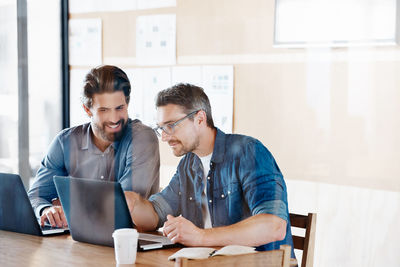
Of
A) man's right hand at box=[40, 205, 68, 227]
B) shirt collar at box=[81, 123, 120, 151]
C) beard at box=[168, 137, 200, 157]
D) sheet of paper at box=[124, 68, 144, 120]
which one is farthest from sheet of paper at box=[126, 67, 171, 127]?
man's right hand at box=[40, 205, 68, 227]

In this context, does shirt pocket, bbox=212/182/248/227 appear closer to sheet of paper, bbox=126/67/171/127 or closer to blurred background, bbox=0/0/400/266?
blurred background, bbox=0/0/400/266

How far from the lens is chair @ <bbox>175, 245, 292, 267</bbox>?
117 cm

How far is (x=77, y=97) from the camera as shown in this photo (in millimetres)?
2545

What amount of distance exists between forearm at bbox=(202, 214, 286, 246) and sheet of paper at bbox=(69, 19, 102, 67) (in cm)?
103

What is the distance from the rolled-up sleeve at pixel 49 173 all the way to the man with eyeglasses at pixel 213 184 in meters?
0.38

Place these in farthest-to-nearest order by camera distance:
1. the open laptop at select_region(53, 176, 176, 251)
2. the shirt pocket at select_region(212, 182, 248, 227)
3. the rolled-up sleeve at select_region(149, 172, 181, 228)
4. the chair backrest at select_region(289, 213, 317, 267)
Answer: the rolled-up sleeve at select_region(149, 172, 181, 228) → the shirt pocket at select_region(212, 182, 248, 227) → the chair backrest at select_region(289, 213, 317, 267) → the open laptop at select_region(53, 176, 176, 251)

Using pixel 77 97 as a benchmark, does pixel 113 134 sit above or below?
below

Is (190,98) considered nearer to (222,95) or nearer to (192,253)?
(222,95)

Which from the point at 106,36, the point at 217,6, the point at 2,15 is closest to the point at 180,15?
the point at 217,6

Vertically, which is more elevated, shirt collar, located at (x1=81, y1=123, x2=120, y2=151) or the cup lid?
shirt collar, located at (x1=81, y1=123, x2=120, y2=151)

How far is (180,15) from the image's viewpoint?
2.29 metres

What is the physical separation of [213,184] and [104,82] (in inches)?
30.3

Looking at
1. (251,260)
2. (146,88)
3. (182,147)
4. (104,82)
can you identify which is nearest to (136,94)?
(146,88)

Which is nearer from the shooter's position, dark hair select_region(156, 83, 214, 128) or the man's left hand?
the man's left hand
